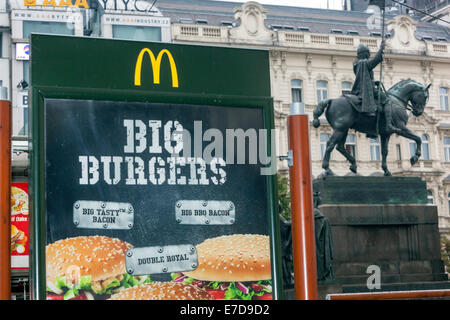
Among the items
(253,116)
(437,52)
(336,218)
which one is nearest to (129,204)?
(253,116)

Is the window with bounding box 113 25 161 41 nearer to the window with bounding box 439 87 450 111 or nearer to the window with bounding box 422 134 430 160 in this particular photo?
the window with bounding box 422 134 430 160

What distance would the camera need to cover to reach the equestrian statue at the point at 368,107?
16312 mm

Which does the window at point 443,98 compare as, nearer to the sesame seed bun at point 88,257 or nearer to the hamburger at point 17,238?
the hamburger at point 17,238

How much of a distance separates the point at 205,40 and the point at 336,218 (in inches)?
1423

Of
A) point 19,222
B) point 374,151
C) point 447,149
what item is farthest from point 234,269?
point 447,149

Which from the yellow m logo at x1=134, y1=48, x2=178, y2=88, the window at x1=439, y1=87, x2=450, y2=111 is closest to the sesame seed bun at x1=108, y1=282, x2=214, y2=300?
the yellow m logo at x1=134, y1=48, x2=178, y2=88

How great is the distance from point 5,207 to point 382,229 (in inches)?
472

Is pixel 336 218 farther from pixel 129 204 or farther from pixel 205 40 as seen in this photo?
pixel 205 40

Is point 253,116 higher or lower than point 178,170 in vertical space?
higher

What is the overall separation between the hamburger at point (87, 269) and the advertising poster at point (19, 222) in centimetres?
317

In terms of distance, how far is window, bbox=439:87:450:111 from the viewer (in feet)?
184

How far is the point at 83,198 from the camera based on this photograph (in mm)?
3473

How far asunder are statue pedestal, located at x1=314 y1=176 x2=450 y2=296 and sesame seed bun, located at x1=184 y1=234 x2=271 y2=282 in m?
10.2

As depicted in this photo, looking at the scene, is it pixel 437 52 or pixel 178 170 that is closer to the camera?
pixel 178 170
